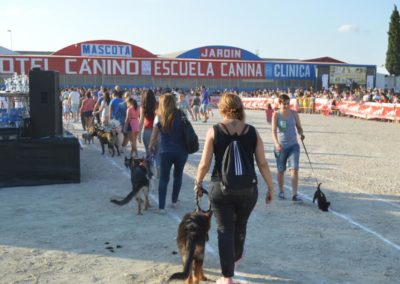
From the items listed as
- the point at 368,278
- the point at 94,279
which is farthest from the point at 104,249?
the point at 368,278

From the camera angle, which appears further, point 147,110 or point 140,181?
point 147,110

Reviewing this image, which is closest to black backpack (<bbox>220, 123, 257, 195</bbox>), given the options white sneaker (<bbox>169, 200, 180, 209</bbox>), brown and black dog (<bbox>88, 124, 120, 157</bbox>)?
white sneaker (<bbox>169, 200, 180, 209</bbox>)

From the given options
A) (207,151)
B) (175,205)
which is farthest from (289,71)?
(207,151)

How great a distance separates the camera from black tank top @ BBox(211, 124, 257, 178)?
147 inches

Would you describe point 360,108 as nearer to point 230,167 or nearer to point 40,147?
point 40,147

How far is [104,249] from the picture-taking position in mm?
5062

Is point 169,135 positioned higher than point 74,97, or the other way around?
point 74,97

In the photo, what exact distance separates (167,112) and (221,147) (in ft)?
8.32

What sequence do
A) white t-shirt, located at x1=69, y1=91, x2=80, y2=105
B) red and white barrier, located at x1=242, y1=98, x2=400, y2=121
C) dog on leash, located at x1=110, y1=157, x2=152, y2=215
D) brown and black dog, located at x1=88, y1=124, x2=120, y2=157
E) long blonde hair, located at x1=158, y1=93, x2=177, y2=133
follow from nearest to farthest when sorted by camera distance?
long blonde hair, located at x1=158, y1=93, x2=177, y2=133 → dog on leash, located at x1=110, y1=157, x2=152, y2=215 → brown and black dog, located at x1=88, y1=124, x2=120, y2=157 → white t-shirt, located at x1=69, y1=91, x2=80, y2=105 → red and white barrier, located at x1=242, y1=98, x2=400, y2=121

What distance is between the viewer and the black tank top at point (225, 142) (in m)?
3.73

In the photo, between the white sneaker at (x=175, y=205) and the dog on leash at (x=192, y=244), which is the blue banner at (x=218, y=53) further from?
Answer: the dog on leash at (x=192, y=244)

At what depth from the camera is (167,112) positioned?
6.19 m

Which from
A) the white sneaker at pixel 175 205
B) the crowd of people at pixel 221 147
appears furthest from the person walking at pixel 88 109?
the white sneaker at pixel 175 205

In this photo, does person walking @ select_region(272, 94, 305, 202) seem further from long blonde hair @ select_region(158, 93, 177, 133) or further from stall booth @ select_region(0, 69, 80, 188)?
stall booth @ select_region(0, 69, 80, 188)
